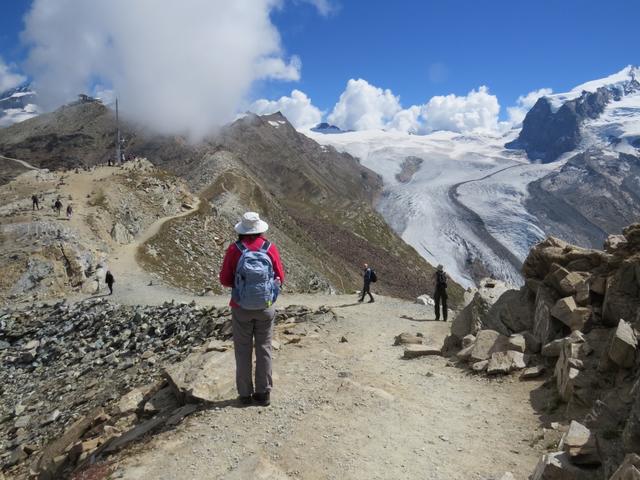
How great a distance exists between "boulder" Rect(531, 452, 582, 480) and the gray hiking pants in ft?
15.0

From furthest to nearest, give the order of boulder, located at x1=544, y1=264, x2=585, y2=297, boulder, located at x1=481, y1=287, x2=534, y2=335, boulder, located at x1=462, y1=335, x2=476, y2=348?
boulder, located at x1=481, y1=287, x2=534, y2=335 < boulder, located at x1=462, y1=335, x2=476, y2=348 < boulder, located at x1=544, y1=264, x2=585, y2=297

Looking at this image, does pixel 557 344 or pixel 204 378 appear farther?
pixel 557 344

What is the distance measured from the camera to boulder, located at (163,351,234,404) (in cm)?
947

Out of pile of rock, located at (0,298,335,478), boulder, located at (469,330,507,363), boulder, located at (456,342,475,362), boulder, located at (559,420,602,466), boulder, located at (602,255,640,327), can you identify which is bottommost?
pile of rock, located at (0,298,335,478)

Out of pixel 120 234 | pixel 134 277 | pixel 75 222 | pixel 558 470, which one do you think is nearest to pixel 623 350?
pixel 558 470

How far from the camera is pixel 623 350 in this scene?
8.59m

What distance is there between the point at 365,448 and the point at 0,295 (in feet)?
97.5

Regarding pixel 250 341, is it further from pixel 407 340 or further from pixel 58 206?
pixel 58 206

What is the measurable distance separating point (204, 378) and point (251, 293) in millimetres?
2732

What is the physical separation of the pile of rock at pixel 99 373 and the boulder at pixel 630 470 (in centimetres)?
655

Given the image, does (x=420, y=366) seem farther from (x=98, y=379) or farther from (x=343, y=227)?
(x=343, y=227)

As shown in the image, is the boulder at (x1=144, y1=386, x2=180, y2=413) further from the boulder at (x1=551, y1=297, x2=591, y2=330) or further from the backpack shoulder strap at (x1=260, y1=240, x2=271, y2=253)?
the boulder at (x1=551, y1=297, x2=591, y2=330)

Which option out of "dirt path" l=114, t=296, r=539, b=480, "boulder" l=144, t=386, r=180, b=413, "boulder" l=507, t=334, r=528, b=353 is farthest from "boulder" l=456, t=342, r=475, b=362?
"boulder" l=144, t=386, r=180, b=413

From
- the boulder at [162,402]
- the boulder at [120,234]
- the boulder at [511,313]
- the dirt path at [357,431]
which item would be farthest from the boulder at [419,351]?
the boulder at [120,234]
